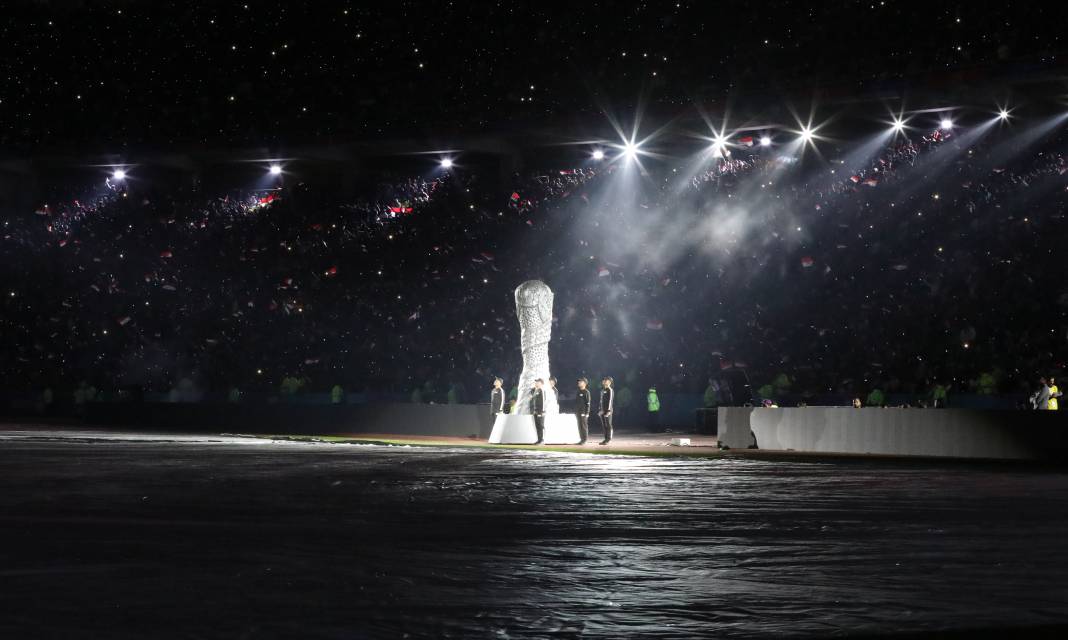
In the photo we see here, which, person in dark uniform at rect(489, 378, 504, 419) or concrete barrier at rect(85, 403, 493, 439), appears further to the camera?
concrete barrier at rect(85, 403, 493, 439)

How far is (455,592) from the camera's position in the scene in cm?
819

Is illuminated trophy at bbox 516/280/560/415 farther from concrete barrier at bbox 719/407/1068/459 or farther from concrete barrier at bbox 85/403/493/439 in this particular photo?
concrete barrier at bbox 85/403/493/439

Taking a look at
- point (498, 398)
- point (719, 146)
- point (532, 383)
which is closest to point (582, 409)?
point (532, 383)

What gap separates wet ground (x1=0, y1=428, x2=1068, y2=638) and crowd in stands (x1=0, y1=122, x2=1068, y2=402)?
107ft

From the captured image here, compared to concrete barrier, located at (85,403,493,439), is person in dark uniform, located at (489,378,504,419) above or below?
above

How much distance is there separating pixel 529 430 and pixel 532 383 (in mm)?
1239

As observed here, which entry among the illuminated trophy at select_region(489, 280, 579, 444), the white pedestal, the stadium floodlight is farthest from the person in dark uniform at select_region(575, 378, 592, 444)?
the stadium floodlight

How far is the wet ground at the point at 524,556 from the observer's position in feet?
23.6

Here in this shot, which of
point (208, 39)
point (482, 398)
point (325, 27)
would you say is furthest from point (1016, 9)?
point (208, 39)

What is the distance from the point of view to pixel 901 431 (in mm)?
27328

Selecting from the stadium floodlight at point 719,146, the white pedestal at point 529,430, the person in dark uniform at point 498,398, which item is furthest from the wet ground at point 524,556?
the stadium floodlight at point 719,146

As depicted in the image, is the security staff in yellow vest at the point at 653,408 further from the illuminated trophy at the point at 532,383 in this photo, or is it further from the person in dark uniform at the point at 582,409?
the person in dark uniform at the point at 582,409

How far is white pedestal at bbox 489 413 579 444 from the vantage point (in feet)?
107

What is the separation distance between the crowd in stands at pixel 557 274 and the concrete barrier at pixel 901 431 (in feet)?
59.5
